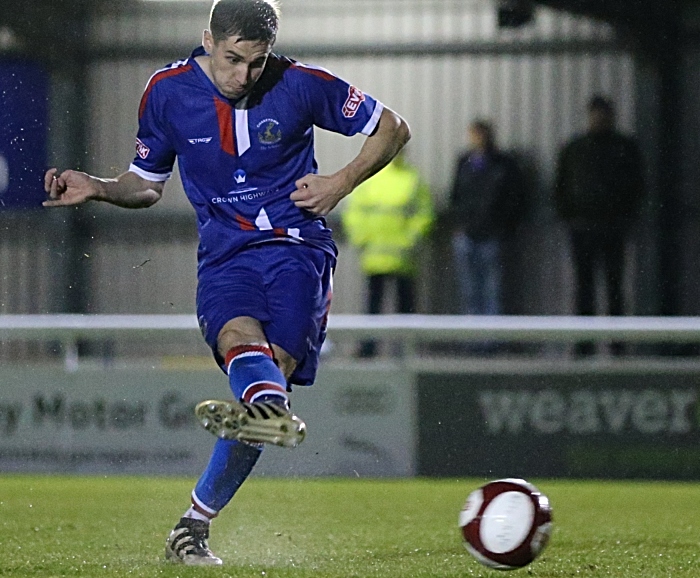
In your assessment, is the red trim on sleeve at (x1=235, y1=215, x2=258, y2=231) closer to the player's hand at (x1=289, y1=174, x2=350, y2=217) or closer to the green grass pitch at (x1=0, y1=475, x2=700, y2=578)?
the player's hand at (x1=289, y1=174, x2=350, y2=217)

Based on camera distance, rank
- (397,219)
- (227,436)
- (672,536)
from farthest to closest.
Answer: (397,219)
(672,536)
(227,436)

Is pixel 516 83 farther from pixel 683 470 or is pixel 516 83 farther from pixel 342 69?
pixel 683 470

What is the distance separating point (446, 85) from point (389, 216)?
1.01 meters

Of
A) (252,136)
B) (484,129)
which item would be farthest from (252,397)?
(484,129)

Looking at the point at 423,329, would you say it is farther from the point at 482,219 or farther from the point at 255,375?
the point at 255,375

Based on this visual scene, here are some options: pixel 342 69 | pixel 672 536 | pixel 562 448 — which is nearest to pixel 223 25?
pixel 672 536

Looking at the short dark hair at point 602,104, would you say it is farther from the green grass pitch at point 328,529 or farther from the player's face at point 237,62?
the player's face at point 237,62

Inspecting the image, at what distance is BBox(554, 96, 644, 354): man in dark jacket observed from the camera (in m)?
9.74

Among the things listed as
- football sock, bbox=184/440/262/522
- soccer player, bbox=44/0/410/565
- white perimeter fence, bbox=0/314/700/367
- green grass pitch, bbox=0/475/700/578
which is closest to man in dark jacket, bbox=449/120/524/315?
white perimeter fence, bbox=0/314/700/367

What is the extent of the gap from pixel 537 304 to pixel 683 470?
5.31ft

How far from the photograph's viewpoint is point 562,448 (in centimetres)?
929

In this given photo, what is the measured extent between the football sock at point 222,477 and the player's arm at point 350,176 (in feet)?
2.84

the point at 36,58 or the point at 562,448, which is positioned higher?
the point at 36,58

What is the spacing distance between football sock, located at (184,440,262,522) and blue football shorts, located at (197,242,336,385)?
29cm
